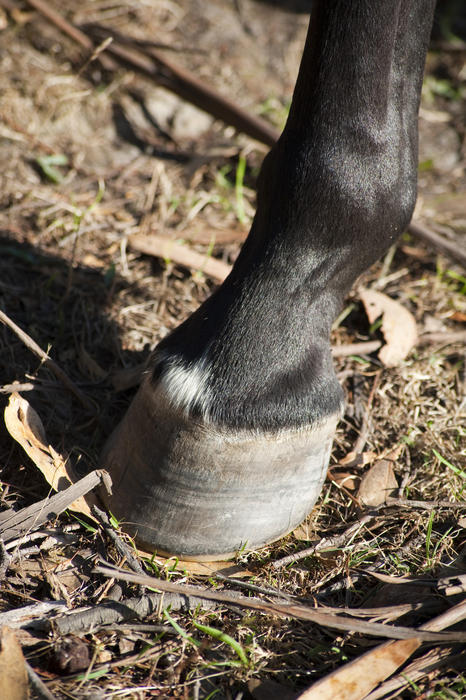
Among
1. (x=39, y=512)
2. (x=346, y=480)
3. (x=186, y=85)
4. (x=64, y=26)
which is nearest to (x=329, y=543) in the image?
(x=346, y=480)

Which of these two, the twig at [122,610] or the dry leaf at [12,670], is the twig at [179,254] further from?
the dry leaf at [12,670]

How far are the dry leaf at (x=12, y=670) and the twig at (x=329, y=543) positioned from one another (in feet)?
2.01

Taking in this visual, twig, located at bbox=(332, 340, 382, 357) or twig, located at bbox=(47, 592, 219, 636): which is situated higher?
twig, located at bbox=(332, 340, 382, 357)

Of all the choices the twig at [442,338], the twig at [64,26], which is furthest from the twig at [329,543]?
the twig at [64,26]

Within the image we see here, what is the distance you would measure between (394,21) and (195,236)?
4.67ft

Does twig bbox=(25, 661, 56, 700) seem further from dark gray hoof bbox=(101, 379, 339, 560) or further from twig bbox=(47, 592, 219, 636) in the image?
dark gray hoof bbox=(101, 379, 339, 560)

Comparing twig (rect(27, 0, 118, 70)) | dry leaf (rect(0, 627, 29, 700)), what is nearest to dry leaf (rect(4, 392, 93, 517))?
dry leaf (rect(0, 627, 29, 700))

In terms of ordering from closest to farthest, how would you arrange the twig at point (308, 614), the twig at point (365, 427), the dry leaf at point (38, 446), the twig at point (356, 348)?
the twig at point (308, 614) < the dry leaf at point (38, 446) < the twig at point (365, 427) < the twig at point (356, 348)

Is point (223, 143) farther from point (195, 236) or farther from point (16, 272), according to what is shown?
point (16, 272)

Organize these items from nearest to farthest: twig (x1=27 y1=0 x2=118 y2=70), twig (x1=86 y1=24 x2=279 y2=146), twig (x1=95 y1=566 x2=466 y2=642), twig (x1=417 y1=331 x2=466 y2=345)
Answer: twig (x1=95 y1=566 x2=466 y2=642) < twig (x1=417 y1=331 x2=466 y2=345) < twig (x1=86 y1=24 x2=279 y2=146) < twig (x1=27 y1=0 x2=118 y2=70)

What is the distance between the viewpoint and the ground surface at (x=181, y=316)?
1.50 meters

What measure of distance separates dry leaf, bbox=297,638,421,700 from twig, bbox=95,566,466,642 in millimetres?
25

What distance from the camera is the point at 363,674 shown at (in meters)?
1.44

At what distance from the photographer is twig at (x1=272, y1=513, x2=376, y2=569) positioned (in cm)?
171
